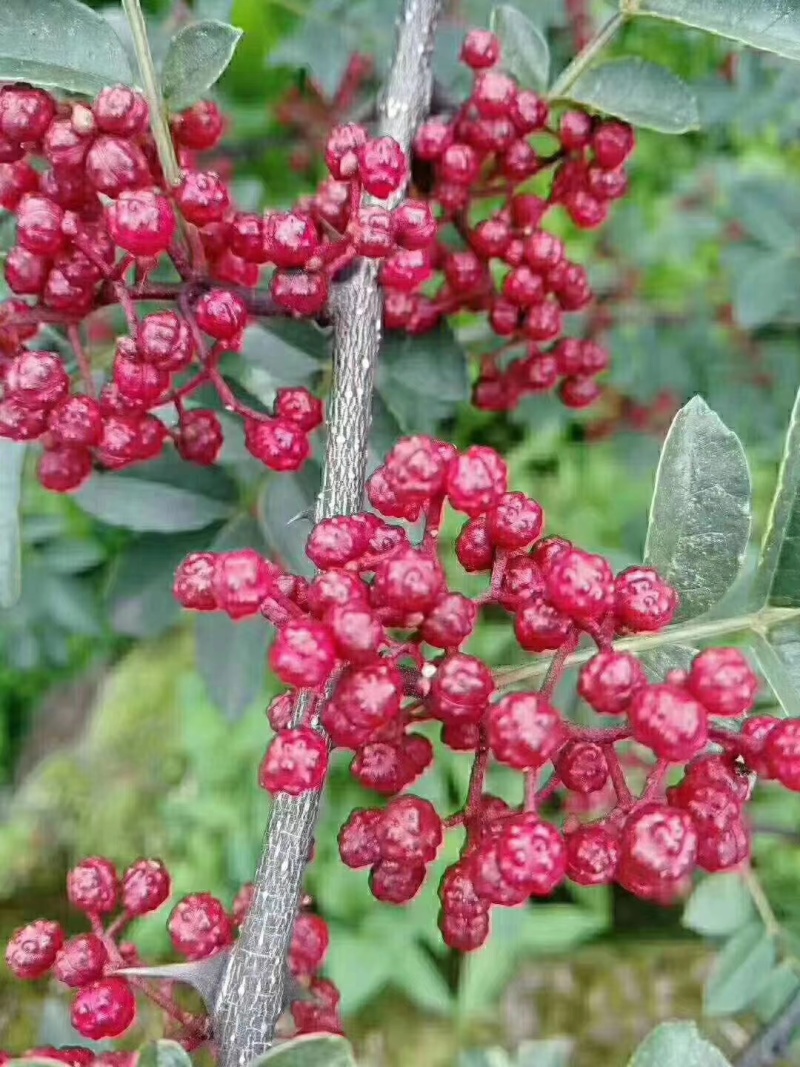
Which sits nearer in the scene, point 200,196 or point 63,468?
point 200,196

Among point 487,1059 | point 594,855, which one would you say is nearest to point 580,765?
point 594,855

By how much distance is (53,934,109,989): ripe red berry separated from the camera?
835 millimetres

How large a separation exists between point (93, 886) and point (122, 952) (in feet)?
0.40

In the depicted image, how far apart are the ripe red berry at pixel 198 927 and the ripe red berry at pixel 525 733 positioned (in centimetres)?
36

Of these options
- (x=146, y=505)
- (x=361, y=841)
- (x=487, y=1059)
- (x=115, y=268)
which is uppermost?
(x=115, y=268)

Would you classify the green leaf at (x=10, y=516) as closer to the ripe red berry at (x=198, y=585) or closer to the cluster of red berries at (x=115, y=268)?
the cluster of red berries at (x=115, y=268)

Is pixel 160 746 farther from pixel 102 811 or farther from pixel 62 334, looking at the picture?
pixel 62 334

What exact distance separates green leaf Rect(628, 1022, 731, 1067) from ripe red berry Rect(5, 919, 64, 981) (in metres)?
0.50

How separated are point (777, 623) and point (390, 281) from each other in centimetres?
45

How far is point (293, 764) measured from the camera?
27.1 inches

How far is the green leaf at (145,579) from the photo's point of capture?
1.58 metres

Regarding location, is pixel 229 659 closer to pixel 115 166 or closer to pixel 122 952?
pixel 122 952

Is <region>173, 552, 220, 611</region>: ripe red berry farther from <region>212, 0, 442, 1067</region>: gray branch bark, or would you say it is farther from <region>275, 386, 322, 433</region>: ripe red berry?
<region>275, 386, 322, 433</region>: ripe red berry

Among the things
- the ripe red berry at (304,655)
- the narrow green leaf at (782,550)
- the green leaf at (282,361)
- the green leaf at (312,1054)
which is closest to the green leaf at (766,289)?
the green leaf at (282,361)
